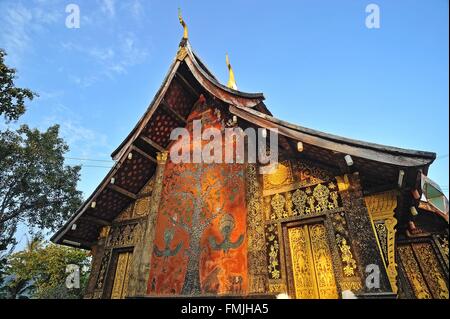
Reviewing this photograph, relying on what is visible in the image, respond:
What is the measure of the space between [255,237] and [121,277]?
4452 millimetres

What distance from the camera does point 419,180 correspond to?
4.09 meters

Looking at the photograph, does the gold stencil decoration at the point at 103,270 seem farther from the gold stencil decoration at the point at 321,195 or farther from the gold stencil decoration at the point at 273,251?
the gold stencil decoration at the point at 321,195

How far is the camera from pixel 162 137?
27.0 feet

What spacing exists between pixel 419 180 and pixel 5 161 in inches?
864

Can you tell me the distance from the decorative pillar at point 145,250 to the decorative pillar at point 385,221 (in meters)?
5.40

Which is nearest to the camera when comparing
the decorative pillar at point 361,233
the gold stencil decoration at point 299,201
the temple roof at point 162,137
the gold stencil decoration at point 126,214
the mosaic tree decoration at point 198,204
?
the decorative pillar at point 361,233

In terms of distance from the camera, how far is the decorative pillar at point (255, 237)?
490cm

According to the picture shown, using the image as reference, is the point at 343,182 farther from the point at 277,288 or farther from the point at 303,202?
the point at 277,288

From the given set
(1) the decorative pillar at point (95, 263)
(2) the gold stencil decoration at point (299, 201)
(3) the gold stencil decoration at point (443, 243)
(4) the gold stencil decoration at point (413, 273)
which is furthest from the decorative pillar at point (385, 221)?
(1) the decorative pillar at point (95, 263)

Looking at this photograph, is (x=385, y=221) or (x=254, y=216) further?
(x=254, y=216)

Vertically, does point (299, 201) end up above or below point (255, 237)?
above

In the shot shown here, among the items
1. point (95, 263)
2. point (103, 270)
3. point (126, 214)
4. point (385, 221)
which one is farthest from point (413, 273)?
point (95, 263)
